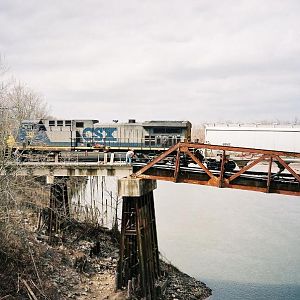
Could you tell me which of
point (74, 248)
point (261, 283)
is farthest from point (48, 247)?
point (261, 283)

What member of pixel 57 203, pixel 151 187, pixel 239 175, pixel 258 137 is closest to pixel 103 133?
pixel 57 203

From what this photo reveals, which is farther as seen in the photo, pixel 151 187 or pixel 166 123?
pixel 166 123

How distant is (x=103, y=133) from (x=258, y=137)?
3020cm

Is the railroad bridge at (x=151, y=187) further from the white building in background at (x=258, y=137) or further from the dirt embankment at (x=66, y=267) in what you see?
the white building in background at (x=258, y=137)

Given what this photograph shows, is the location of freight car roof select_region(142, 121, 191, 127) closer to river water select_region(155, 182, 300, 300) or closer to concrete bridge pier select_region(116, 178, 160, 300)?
river water select_region(155, 182, 300, 300)

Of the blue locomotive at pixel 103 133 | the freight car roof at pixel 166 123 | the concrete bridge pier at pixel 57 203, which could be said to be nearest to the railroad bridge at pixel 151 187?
the concrete bridge pier at pixel 57 203

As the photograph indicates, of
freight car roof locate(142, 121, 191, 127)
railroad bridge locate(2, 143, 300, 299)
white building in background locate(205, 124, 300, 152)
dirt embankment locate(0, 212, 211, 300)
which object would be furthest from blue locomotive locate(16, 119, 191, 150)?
white building in background locate(205, 124, 300, 152)

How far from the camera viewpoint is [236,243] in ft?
90.0

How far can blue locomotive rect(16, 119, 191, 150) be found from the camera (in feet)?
95.7

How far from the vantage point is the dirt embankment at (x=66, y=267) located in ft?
47.3

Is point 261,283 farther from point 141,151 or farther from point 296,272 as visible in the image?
point 141,151

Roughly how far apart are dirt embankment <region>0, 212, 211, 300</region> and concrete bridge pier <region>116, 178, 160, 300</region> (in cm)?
82

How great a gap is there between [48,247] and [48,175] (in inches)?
144

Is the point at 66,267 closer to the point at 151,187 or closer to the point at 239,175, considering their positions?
the point at 151,187
